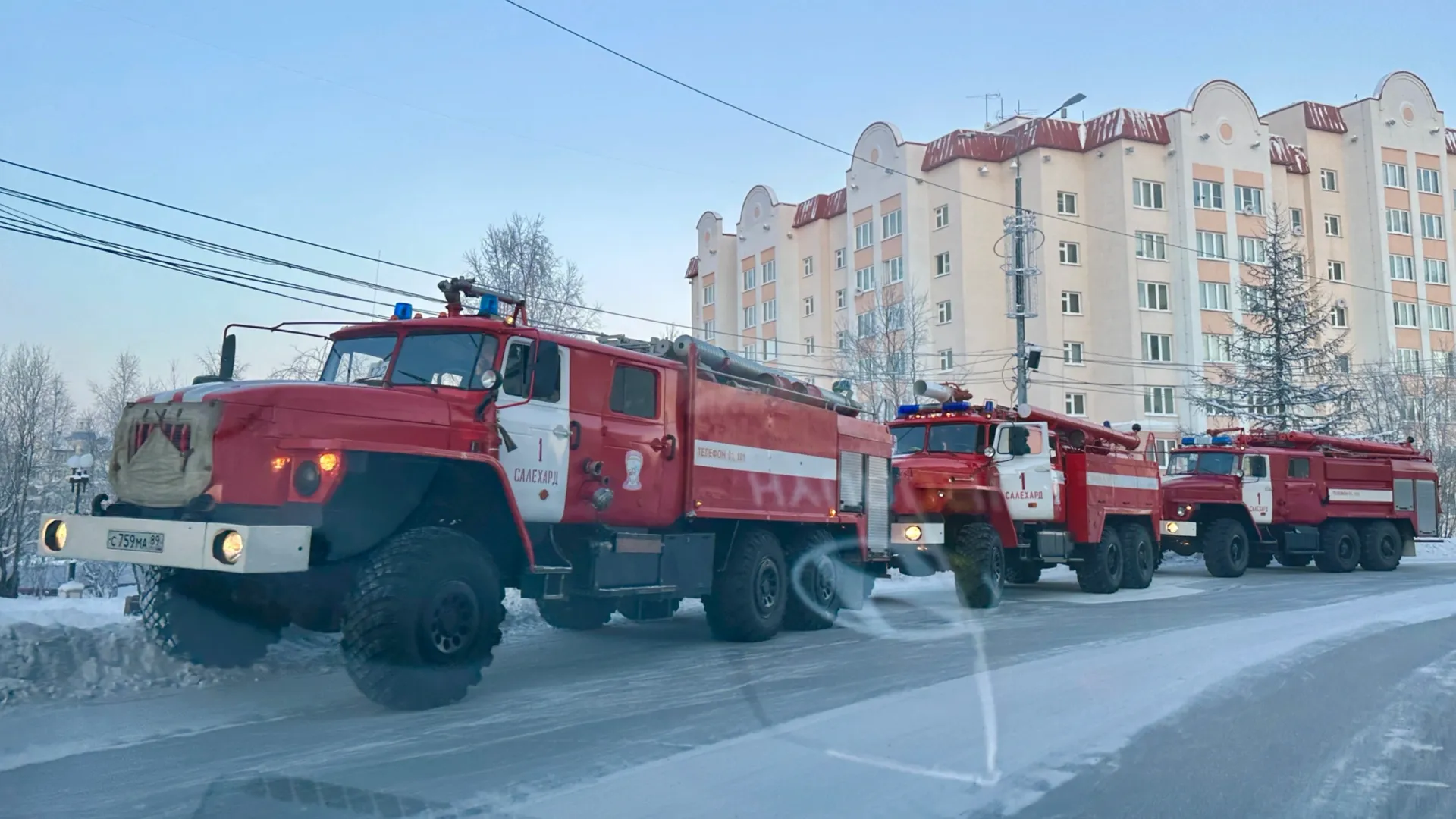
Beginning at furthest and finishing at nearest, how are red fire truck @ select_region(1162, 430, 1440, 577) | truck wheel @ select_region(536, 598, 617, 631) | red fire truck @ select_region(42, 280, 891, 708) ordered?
1. red fire truck @ select_region(1162, 430, 1440, 577)
2. truck wheel @ select_region(536, 598, 617, 631)
3. red fire truck @ select_region(42, 280, 891, 708)

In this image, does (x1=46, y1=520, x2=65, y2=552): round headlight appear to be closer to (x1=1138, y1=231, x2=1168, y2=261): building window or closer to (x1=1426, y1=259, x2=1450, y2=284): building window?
(x1=1138, y1=231, x2=1168, y2=261): building window

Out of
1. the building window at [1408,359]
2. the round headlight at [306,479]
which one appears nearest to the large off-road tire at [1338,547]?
the round headlight at [306,479]

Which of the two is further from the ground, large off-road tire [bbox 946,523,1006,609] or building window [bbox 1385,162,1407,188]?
building window [bbox 1385,162,1407,188]

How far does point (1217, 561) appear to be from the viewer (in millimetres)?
20812

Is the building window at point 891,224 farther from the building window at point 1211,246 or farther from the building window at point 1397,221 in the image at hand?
the building window at point 1397,221

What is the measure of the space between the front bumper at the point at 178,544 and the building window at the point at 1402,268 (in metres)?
57.4

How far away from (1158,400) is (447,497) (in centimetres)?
4241

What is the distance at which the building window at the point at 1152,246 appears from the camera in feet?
148

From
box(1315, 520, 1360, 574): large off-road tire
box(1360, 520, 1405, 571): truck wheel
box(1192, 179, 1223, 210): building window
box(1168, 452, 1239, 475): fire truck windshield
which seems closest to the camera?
box(1168, 452, 1239, 475): fire truck windshield

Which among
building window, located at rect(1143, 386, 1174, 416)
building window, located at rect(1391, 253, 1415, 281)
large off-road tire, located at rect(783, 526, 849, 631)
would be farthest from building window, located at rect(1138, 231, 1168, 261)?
large off-road tire, located at rect(783, 526, 849, 631)

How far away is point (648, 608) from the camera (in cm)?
1113

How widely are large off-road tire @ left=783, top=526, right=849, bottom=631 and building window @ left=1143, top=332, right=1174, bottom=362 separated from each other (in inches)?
1445

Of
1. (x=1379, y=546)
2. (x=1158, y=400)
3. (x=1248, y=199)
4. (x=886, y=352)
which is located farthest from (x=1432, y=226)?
(x=1379, y=546)

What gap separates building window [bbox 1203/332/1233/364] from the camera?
46125 mm
